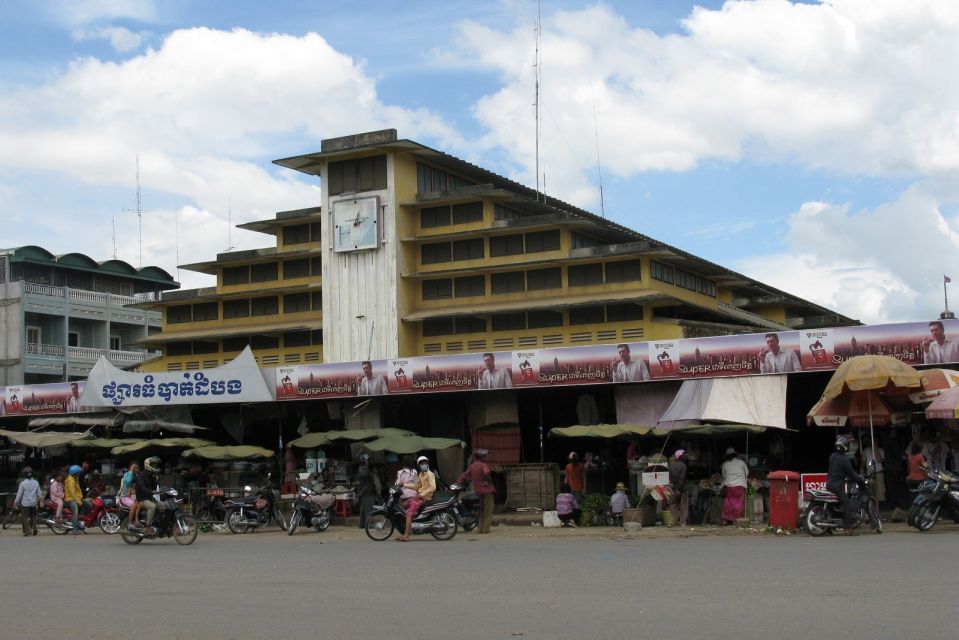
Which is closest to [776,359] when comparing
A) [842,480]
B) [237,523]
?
[842,480]

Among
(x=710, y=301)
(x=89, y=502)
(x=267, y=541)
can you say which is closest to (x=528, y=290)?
(x=710, y=301)

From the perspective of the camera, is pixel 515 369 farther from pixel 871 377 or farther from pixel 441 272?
pixel 871 377

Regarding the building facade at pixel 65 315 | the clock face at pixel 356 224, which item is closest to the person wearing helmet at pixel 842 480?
the clock face at pixel 356 224

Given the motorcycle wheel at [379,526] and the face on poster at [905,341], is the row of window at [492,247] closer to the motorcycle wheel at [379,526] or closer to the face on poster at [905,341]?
the face on poster at [905,341]

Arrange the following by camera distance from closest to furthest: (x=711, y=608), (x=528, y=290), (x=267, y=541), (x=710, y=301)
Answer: (x=711, y=608) < (x=267, y=541) < (x=528, y=290) < (x=710, y=301)

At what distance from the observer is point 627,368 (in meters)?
29.1

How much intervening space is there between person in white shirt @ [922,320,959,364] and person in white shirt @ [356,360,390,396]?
47.2 ft

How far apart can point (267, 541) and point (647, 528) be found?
7.44 meters

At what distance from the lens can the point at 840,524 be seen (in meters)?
18.6

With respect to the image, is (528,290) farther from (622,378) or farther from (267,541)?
(267,541)

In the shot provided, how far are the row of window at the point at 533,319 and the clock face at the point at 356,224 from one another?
364 cm

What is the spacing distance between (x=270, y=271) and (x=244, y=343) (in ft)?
9.91

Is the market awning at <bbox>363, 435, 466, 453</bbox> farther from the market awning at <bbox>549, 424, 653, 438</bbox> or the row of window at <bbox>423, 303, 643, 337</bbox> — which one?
the row of window at <bbox>423, 303, 643, 337</bbox>

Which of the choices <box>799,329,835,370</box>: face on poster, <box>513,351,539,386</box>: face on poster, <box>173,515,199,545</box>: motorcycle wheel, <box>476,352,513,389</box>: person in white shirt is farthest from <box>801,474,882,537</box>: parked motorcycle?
<box>476,352,513,389</box>: person in white shirt
